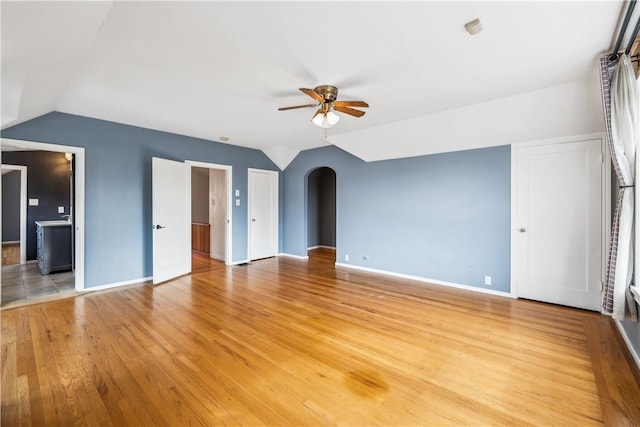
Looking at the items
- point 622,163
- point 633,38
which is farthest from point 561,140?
point 633,38

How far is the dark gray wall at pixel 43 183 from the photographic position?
5770 millimetres

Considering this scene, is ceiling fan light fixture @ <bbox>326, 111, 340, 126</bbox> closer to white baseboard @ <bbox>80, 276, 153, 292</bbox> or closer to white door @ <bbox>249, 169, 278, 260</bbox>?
white door @ <bbox>249, 169, 278, 260</bbox>

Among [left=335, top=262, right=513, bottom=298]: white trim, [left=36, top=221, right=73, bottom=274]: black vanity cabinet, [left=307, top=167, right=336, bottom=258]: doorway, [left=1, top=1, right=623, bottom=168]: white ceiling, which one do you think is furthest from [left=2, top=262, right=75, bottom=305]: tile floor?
[left=307, top=167, right=336, bottom=258]: doorway

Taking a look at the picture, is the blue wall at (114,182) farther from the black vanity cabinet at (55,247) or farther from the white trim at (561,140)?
the white trim at (561,140)

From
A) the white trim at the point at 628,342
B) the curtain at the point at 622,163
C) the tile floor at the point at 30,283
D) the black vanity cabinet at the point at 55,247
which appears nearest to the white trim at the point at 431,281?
the white trim at the point at 628,342

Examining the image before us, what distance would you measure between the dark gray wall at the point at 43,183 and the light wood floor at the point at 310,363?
3840mm

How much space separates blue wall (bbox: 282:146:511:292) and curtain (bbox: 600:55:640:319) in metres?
1.53

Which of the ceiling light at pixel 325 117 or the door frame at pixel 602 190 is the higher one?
the ceiling light at pixel 325 117

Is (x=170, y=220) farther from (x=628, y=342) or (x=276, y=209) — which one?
(x=628, y=342)

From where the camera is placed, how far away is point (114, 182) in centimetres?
416

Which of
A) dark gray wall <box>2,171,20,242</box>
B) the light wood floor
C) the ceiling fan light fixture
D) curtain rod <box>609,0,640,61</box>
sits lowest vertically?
the light wood floor

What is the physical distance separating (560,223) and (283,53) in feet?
12.4

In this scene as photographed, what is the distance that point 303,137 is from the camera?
514 cm

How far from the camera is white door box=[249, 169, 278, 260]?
20.2 ft
